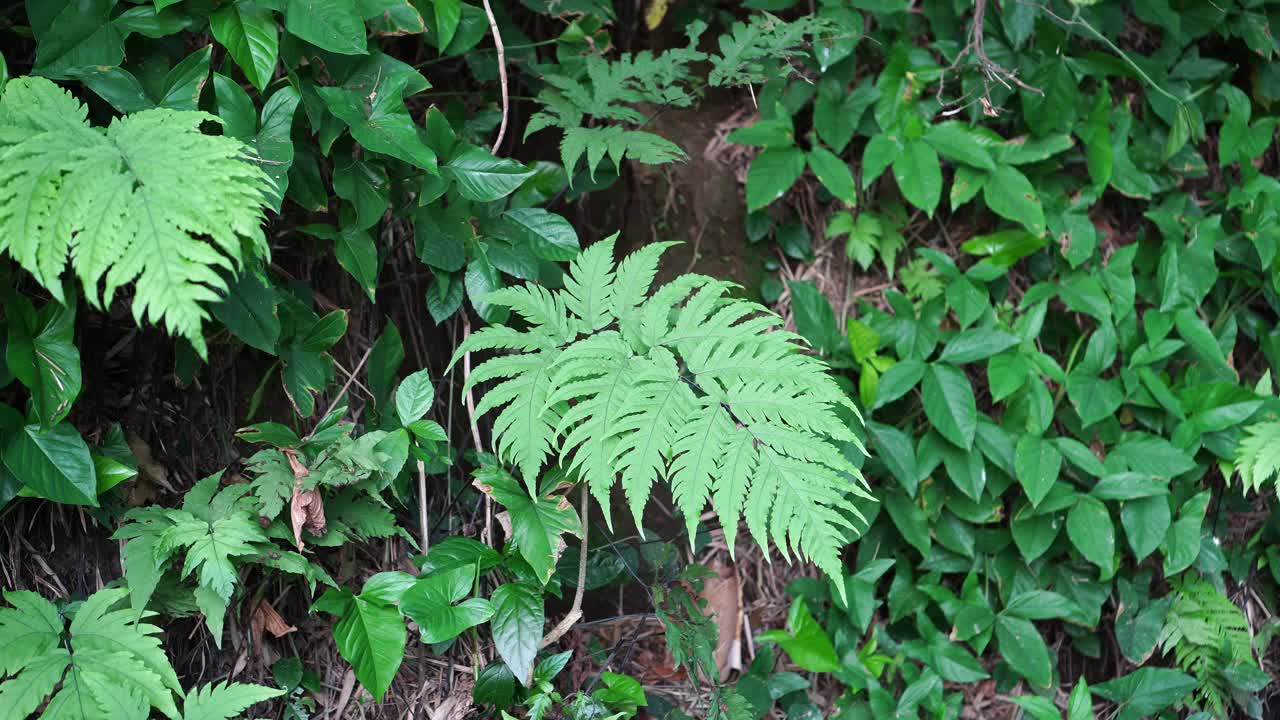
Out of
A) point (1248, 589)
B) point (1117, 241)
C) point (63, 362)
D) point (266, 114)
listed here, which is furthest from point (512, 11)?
point (1248, 589)

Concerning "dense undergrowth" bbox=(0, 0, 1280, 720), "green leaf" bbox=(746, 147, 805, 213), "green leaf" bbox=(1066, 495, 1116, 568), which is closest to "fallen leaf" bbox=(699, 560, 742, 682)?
"dense undergrowth" bbox=(0, 0, 1280, 720)

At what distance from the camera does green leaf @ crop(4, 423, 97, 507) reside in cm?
140

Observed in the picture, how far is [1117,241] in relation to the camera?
2.42 meters

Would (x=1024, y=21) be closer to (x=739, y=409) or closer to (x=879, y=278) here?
(x=879, y=278)

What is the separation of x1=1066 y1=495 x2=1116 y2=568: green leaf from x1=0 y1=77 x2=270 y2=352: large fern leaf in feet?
5.98

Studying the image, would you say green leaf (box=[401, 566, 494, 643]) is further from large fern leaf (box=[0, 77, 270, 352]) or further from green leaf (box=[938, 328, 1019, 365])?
green leaf (box=[938, 328, 1019, 365])

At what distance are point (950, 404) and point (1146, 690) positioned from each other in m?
0.81

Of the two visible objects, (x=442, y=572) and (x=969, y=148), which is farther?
(x=969, y=148)

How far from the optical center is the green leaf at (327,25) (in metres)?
1.43

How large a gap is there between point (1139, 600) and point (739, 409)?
1474 millimetres

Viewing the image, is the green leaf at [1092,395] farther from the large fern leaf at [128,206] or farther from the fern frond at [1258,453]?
the large fern leaf at [128,206]

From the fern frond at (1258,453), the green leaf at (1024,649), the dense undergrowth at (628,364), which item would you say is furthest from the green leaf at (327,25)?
the fern frond at (1258,453)

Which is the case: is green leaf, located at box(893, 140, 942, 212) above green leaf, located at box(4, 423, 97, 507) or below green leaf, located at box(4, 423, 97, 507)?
above

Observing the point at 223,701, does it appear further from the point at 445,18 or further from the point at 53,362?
the point at 445,18
